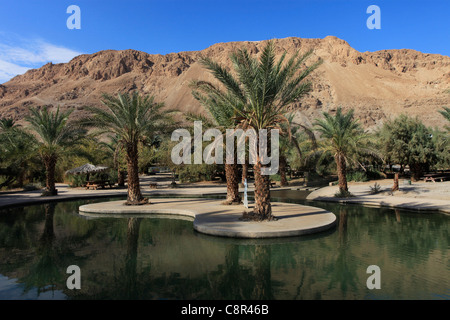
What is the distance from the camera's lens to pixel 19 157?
24.3m

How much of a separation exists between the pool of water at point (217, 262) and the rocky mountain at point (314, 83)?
309ft

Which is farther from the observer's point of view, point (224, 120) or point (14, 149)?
point (14, 149)

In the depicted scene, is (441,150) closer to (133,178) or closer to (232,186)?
(232,186)

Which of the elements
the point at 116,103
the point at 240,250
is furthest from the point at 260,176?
the point at 116,103

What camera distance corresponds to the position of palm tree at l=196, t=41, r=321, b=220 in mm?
11273

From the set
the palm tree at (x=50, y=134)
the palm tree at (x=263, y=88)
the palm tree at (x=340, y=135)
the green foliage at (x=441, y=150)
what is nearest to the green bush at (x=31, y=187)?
the palm tree at (x=50, y=134)

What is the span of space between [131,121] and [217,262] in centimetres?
1194

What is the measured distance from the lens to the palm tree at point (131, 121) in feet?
55.5

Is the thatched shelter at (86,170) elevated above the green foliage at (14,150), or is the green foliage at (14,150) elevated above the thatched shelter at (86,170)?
the green foliage at (14,150)

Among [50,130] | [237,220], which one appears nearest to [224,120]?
[237,220]

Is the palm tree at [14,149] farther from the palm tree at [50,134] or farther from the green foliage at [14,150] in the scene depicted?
the palm tree at [50,134]

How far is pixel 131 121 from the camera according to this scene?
1711cm

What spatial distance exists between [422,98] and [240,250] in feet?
419
